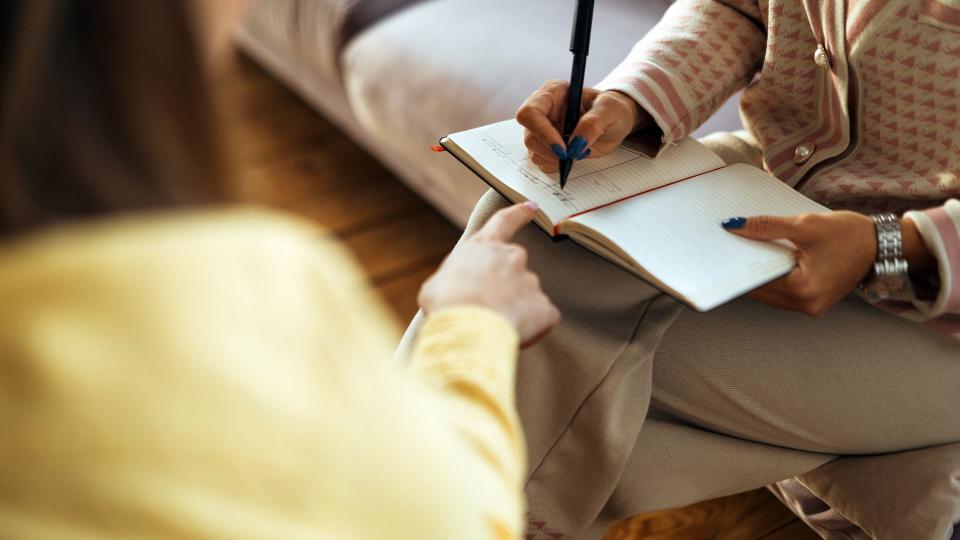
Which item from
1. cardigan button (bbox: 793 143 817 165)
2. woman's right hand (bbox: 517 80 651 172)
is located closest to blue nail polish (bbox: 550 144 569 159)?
woman's right hand (bbox: 517 80 651 172)

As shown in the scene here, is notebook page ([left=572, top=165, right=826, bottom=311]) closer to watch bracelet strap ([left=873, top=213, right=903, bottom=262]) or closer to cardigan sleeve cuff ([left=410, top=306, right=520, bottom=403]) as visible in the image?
watch bracelet strap ([left=873, top=213, right=903, bottom=262])

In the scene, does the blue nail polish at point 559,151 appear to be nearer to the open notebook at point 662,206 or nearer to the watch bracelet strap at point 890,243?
the open notebook at point 662,206

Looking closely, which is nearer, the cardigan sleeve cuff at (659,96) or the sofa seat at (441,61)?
the cardigan sleeve cuff at (659,96)

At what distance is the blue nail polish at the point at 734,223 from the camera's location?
0.82 meters

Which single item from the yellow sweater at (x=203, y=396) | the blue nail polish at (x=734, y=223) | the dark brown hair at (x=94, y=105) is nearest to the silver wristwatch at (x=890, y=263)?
the blue nail polish at (x=734, y=223)

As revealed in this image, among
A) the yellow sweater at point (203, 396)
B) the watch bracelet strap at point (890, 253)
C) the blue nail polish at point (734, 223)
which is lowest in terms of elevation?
the watch bracelet strap at point (890, 253)

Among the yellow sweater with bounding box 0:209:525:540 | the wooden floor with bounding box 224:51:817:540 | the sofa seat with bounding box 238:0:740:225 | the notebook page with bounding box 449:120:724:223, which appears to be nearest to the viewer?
the yellow sweater with bounding box 0:209:525:540

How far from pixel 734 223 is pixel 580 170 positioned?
163 mm

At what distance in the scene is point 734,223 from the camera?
82cm

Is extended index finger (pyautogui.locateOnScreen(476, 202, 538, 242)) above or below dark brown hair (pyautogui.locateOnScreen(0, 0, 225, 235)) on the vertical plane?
below

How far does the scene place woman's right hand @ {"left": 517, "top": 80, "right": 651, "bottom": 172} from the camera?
890mm

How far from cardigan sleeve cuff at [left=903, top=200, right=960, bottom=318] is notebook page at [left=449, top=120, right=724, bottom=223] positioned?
211 millimetres

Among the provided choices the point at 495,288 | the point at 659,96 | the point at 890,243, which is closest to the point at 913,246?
the point at 890,243

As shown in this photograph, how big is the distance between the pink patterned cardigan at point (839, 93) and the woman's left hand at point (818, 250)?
0.18 ft
